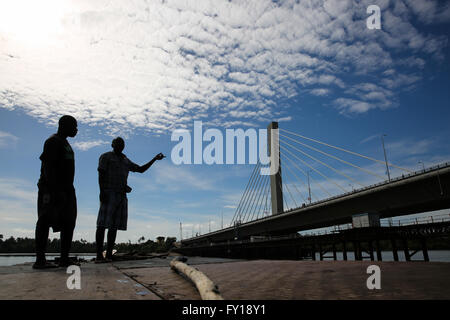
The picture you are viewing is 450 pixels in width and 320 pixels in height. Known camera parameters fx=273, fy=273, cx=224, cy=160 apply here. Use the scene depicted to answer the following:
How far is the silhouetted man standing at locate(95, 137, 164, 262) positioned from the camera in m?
6.50

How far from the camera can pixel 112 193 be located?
21.7 feet

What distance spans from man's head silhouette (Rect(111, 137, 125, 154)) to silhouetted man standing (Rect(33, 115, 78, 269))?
1.80 metres

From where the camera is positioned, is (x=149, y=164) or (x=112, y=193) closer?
(x=112, y=193)

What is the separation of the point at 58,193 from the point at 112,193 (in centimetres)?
197

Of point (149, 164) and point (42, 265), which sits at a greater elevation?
point (149, 164)

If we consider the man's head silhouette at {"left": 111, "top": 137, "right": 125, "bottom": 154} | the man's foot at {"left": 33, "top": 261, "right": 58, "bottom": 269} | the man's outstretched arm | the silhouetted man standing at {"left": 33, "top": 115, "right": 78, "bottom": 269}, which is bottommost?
the man's foot at {"left": 33, "top": 261, "right": 58, "bottom": 269}

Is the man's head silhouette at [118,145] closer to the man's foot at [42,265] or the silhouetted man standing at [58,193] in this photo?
the silhouetted man standing at [58,193]

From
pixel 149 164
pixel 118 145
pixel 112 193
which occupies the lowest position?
pixel 112 193

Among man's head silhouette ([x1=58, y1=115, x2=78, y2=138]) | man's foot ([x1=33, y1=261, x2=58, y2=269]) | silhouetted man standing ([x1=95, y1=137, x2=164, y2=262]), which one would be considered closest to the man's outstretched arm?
silhouetted man standing ([x1=95, y1=137, x2=164, y2=262])

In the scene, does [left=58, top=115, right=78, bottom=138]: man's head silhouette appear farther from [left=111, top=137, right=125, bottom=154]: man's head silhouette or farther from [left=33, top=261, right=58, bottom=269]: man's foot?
[left=33, top=261, right=58, bottom=269]: man's foot

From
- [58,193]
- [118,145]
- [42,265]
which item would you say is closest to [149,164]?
[118,145]

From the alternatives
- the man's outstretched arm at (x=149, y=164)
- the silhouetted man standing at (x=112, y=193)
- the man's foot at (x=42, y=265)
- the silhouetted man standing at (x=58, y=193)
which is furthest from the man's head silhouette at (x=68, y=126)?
the man's foot at (x=42, y=265)

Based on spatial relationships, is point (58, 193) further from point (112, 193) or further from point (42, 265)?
point (112, 193)
